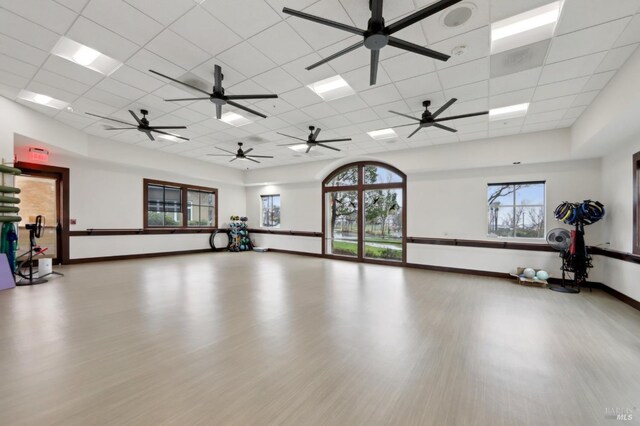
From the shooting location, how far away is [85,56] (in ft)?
12.9

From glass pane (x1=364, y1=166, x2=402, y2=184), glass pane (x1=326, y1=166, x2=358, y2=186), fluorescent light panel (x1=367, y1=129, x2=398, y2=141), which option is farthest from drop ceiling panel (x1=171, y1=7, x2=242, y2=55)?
glass pane (x1=326, y1=166, x2=358, y2=186)

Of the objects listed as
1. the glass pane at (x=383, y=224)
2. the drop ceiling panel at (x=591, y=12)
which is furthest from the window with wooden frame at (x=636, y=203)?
the glass pane at (x=383, y=224)

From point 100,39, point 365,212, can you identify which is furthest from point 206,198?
point 100,39

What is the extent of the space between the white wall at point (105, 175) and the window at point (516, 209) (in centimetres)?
995

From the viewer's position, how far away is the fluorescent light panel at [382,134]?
671 cm

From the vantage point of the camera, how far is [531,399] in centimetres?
216

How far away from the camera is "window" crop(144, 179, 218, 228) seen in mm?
9672

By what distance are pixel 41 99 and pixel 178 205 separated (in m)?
5.63

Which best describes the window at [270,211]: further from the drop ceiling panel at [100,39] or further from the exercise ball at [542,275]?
the exercise ball at [542,275]

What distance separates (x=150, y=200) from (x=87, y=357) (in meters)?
8.19

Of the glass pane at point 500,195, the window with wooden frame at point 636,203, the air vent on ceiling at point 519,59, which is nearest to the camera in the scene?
the air vent on ceiling at point 519,59

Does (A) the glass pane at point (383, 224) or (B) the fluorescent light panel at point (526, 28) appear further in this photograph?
(A) the glass pane at point (383, 224)

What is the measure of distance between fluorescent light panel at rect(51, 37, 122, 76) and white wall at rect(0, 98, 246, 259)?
2904mm

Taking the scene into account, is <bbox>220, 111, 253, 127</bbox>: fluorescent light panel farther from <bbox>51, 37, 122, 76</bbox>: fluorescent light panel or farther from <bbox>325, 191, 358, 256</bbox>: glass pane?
<bbox>325, 191, 358, 256</bbox>: glass pane
